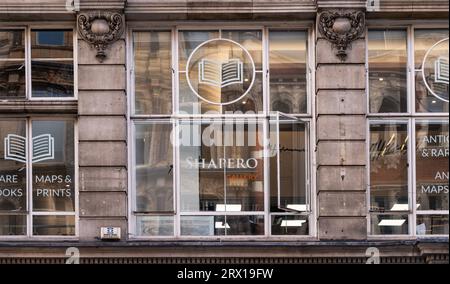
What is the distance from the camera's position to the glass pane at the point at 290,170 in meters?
17.2

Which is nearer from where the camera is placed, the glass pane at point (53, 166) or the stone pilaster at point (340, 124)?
the stone pilaster at point (340, 124)

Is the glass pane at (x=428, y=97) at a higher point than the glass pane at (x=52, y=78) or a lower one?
lower

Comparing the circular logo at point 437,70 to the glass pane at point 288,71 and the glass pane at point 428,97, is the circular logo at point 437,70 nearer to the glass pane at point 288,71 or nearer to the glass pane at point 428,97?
the glass pane at point 428,97

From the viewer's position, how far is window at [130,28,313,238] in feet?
56.3

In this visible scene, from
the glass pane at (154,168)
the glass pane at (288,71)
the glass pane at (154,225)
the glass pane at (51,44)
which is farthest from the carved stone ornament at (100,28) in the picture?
the glass pane at (154,225)

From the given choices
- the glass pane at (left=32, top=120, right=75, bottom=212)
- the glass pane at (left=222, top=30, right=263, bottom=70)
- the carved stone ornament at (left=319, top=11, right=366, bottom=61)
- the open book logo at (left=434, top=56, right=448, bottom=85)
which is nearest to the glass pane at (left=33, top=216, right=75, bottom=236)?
the glass pane at (left=32, top=120, right=75, bottom=212)

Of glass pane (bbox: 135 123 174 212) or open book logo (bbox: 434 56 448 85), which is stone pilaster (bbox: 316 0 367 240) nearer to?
open book logo (bbox: 434 56 448 85)

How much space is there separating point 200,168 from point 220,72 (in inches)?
68.4

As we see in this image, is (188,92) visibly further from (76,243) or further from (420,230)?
(420,230)

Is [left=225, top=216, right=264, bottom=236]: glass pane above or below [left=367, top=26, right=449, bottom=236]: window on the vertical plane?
below

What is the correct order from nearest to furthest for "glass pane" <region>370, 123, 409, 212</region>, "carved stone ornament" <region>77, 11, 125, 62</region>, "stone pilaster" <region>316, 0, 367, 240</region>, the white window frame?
"stone pilaster" <region>316, 0, 367, 240</region> → "carved stone ornament" <region>77, 11, 125, 62</region> → "glass pane" <region>370, 123, 409, 212</region> → the white window frame

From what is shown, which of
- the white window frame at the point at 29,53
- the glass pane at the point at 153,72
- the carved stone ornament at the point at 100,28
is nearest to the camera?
the carved stone ornament at the point at 100,28

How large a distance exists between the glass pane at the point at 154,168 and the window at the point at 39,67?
59.7 inches

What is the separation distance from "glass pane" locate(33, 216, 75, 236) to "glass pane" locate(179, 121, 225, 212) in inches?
78.1
